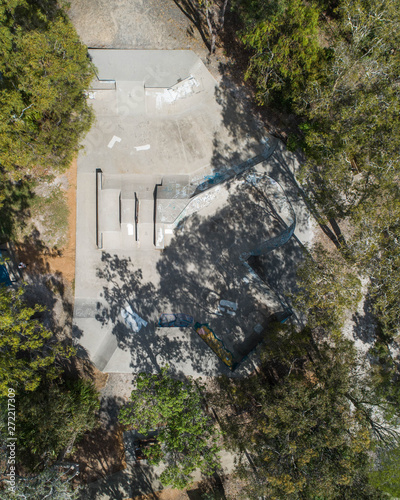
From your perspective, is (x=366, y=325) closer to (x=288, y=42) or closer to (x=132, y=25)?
(x=288, y=42)

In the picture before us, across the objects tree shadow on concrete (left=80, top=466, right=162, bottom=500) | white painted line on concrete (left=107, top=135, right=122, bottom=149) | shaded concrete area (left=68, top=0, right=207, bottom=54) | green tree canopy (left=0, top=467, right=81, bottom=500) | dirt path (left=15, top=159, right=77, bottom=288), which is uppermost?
shaded concrete area (left=68, top=0, right=207, bottom=54)

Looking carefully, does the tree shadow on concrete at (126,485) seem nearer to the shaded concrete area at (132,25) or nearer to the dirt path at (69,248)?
the dirt path at (69,248)

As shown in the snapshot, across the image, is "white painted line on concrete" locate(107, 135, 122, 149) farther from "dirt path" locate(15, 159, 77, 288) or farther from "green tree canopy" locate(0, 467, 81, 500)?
"green tree canopy" locate(0, 467, 81, 500)

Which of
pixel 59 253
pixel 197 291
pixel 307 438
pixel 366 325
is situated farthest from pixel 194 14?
pixel 307 438

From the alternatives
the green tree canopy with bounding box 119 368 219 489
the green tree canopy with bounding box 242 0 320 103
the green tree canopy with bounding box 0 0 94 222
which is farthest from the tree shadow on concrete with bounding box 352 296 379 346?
the green tree canopy with bounding box 0 0 94 222

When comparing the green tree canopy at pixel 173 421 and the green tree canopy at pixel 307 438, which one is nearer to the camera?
the green tree canopy at pixel 307 438

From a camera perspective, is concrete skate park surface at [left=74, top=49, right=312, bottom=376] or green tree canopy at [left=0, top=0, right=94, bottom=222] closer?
green tree canopy at [left=0, top=0, right=94, bottom=222]

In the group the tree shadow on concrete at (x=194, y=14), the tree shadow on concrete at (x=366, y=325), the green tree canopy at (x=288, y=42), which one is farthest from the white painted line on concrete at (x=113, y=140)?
the tree shadow on concrete at (x=366, y=325)

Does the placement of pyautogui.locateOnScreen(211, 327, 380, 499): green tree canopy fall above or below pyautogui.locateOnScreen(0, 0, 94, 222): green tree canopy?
below
